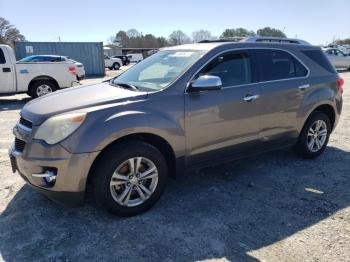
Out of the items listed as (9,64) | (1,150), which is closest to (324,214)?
(1,150)

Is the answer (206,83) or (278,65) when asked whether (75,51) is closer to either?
(278,65)

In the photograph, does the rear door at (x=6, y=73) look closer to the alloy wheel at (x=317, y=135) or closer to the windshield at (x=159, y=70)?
the windshield at (x=159, y=70)

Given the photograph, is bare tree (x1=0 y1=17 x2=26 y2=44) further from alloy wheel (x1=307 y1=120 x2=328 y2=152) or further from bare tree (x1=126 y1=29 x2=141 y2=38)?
alloy wheel (x1=307 y1=120 x2=328 y2=152)

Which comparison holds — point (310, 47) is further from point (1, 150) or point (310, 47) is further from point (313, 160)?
point (1, 150)

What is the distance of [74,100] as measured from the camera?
3.59m

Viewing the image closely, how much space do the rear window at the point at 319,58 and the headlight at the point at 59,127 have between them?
3.46 meters

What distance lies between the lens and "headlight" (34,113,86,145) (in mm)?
3125

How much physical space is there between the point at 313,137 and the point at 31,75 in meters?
9.43

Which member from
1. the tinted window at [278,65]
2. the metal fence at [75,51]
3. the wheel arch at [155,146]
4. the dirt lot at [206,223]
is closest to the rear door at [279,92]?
the tinted window at [278,65]

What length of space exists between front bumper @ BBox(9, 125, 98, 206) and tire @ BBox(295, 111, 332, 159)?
3249mm

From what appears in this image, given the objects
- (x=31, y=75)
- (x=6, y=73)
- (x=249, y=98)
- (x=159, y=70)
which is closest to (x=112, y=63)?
(x=31, y=75)

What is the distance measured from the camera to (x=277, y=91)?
4.46 metres

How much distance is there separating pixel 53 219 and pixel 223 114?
84.9 inches

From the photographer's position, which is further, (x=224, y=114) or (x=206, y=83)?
(x=224, y=114)
